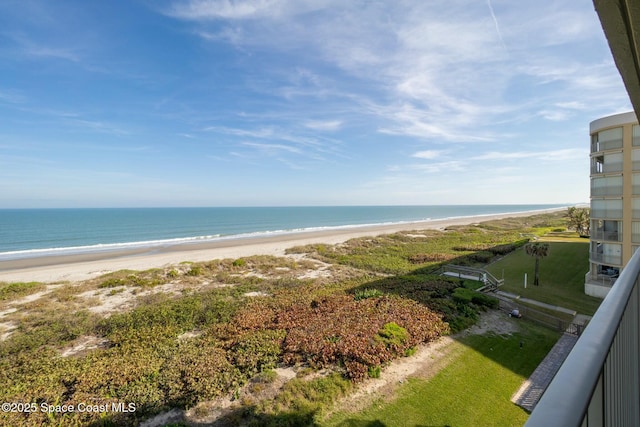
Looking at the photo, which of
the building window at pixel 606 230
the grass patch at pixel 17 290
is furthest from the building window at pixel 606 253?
the grass patch at pixel 17 290

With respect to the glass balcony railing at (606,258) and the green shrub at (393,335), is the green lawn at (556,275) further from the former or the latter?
the green shrub at (393,335)

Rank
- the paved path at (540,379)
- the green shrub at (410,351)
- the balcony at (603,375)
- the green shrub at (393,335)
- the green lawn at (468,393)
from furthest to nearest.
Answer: the green shrub at (393,335) < the green shrub at (410,351) < the paved path at (540,379) < the green lawn at (468,393) < the balcony at (603,375)

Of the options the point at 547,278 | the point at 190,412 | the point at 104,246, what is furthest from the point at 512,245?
the point at 104,246

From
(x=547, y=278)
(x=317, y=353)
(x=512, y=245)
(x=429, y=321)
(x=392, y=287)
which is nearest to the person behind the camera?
(x=317, y=353)

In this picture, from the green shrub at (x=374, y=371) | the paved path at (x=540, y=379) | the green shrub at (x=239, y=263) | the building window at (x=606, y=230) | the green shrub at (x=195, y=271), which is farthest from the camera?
the green shrub at (x=239, y=263)

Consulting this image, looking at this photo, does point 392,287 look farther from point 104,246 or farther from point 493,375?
point 104,246

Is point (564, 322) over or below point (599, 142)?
below

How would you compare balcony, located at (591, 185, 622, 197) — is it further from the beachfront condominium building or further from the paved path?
the paved path

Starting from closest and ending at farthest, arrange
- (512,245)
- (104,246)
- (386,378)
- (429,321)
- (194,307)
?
(386,378) < (429,321) < (194,307) < (512,245) < (104,246)
